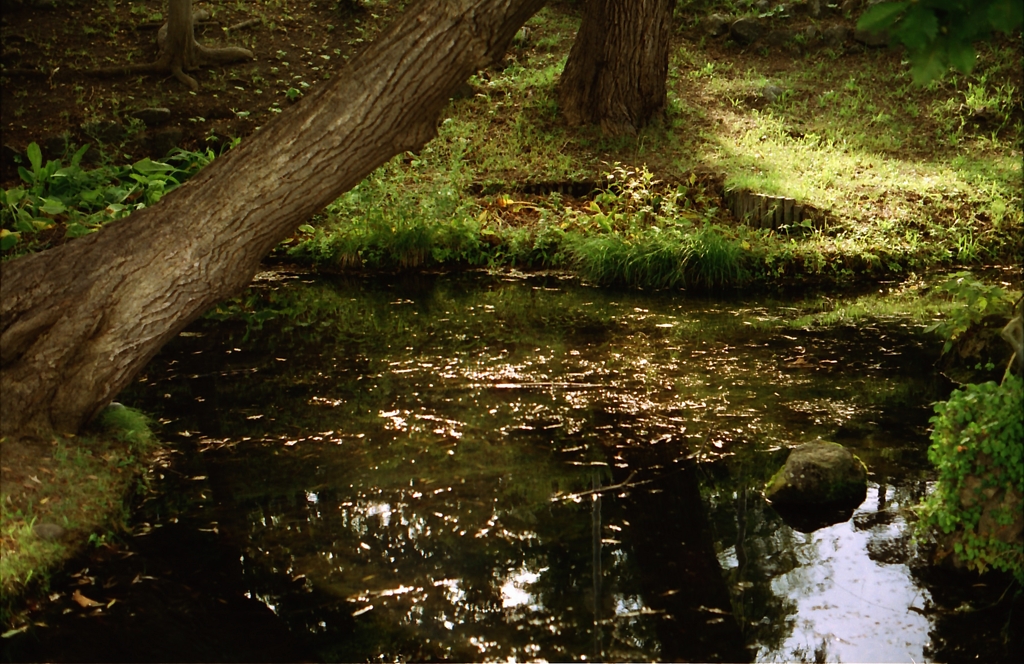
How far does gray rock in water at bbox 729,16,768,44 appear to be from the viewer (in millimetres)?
14016

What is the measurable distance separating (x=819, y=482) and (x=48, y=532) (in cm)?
354

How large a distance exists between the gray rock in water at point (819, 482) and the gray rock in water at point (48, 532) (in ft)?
10.8

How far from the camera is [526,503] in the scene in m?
4.87

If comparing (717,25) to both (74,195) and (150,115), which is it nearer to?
(150,115)

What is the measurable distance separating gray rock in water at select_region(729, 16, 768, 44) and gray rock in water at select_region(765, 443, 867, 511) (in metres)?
10.4

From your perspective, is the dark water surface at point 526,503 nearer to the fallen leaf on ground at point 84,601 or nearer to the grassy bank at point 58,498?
the fallen leaf on ground at point 84,601

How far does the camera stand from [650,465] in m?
5.23

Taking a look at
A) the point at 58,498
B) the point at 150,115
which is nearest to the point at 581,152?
the point at 150,115

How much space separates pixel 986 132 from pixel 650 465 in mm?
8558

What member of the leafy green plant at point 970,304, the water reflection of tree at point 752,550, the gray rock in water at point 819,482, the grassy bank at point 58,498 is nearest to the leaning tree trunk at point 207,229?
the grassy bank at point 58,498

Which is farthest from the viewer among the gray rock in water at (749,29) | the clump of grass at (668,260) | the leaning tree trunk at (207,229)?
the gray rock in water at (749,29)

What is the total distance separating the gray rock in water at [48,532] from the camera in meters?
4.34

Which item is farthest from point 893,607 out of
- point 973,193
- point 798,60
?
point 798,60

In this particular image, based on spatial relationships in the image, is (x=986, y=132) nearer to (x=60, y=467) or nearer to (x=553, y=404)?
(x=553, y=404)
